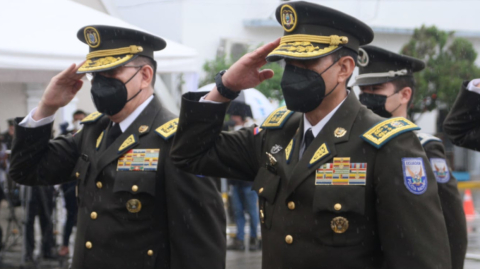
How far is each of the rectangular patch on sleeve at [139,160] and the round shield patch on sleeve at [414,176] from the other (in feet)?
4.66

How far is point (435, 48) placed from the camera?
1906 centimetres

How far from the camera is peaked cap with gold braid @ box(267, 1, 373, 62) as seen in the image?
2.56 meters

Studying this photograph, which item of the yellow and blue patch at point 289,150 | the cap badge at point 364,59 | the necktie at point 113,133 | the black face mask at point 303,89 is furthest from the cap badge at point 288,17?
the cap badge at point 364,59

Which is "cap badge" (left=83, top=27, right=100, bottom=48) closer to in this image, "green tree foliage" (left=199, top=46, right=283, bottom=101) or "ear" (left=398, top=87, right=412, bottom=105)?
"ear" (left=398, top=87, right=412, bottom=105)

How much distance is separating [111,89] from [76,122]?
5586mm

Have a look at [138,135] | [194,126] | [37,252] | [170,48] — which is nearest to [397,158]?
[194,126]

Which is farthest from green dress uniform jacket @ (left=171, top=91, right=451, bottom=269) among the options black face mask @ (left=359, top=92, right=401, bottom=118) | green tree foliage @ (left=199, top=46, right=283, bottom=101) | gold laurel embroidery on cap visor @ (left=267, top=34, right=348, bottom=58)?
green tree foliage @ (left=199, top=46, right=283, bottom=101)

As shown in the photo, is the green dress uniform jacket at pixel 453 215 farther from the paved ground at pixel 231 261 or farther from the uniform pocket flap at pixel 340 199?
the paved ground at pixel 231 261

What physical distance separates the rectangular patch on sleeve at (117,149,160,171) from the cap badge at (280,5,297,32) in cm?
108

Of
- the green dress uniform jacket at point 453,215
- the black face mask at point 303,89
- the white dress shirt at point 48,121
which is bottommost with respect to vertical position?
the green dress uniform jacket at point 453,215

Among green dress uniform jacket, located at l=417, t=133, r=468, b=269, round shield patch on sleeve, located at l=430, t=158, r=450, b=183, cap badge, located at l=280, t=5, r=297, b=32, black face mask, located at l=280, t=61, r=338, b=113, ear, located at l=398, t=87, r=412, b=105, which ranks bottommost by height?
green dress uniform jacket, located at l=417, t=133, r=468, b=269

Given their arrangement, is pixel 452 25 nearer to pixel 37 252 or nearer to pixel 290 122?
pixel 37 252

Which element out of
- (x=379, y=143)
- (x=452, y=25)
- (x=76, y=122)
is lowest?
(x=76, y=122)

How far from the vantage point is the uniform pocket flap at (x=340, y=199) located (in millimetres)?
2422
